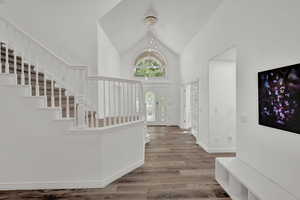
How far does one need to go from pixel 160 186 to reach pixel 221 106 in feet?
8.40

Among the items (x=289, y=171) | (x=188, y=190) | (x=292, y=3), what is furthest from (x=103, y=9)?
(x=289, y=171)

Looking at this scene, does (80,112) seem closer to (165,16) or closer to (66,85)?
(66,85)

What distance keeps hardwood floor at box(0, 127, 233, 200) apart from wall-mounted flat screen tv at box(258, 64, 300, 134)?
125 cm

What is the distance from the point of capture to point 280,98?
186cm

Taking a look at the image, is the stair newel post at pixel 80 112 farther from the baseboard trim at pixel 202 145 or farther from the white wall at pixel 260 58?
the baseboard trim at pixel 202 145

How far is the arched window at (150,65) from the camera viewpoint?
8.06 metres

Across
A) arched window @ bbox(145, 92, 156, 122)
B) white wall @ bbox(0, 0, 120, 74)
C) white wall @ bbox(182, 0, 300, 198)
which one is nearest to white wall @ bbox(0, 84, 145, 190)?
white wall @ bbox(0, 0, 120, 74)

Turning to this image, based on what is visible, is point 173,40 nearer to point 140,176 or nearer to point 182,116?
point 182,116

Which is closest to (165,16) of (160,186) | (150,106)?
(150,106)

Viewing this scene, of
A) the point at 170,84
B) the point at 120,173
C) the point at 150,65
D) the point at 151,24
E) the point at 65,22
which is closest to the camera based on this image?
the point at 120,173

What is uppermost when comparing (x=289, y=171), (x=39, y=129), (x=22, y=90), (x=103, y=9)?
(x=103, y=9)

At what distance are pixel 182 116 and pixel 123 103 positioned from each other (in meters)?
4.86

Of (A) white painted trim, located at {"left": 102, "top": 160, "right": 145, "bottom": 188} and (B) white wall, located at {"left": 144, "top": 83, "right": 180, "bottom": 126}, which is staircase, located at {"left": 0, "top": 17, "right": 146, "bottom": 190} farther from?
(B) white wall, located at {"left": 144, "top": 83, "right": 180, "bottom": 126}

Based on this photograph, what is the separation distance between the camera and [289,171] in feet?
5.83
